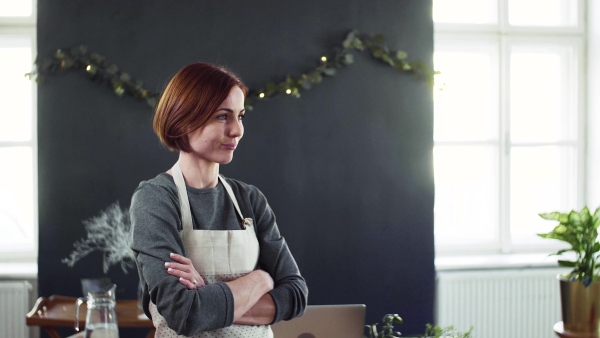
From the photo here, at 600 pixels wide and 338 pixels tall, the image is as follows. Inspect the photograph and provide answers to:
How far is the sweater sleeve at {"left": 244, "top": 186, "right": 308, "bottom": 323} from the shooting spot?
189cm

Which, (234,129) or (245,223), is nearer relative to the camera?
(234,129)

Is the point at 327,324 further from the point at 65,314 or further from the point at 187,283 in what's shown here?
the point at 65,314

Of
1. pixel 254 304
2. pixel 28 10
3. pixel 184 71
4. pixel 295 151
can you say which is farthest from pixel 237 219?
pixel 28 10

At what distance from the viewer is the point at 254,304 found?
180cm

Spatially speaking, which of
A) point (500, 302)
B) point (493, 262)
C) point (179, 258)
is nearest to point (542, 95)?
point (493, 262)

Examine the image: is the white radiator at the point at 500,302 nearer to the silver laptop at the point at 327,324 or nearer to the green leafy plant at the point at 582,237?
the green leafy plant at the point at 582,237

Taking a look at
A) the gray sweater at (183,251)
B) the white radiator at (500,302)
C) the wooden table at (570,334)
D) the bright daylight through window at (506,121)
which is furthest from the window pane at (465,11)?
the gray sweater at (183,251)

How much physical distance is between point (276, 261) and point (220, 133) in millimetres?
413

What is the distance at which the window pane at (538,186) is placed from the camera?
503 cm

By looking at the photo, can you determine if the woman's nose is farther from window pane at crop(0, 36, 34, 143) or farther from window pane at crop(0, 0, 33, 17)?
window pane at crop(0, 0, 33, 17)

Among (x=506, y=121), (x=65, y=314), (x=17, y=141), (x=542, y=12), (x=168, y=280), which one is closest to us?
(x=168, y=280)

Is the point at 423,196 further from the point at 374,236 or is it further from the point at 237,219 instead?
the point at 237,219

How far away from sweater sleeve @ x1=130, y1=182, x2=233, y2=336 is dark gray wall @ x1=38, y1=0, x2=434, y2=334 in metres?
2.47

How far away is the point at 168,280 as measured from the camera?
1660mm
